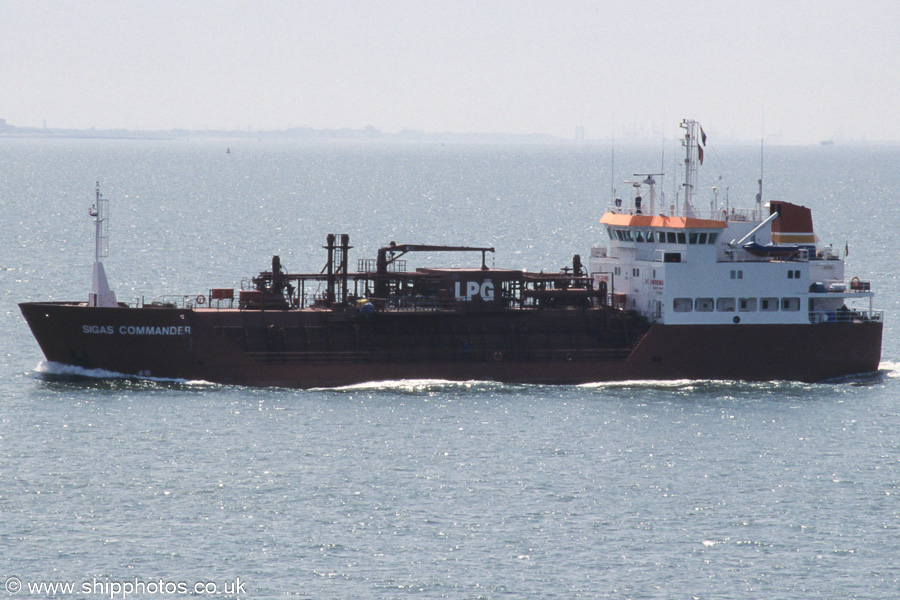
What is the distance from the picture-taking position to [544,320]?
52.8 meters

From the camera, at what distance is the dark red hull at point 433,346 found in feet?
162

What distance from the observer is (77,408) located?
1822 inches

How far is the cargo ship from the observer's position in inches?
1959

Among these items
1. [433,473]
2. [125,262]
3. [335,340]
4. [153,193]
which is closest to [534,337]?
[335,340]

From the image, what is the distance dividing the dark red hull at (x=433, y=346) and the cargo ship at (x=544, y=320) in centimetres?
6

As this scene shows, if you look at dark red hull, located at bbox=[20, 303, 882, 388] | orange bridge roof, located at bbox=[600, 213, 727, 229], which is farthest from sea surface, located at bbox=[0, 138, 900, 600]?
orange bridge roof, located at bbox=[600, 213, 727, 229]

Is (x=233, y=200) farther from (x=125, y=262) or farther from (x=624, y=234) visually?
(x=624, y=234)

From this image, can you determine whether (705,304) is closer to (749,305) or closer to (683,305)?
(683,305)

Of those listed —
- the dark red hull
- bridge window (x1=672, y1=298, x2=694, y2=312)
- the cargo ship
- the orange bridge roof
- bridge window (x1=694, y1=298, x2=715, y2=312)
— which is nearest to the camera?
the dark red hull

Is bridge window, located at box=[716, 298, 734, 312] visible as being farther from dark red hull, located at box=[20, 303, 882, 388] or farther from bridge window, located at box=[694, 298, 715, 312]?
dark red hull, located at box=[20, 303, 882, 388]

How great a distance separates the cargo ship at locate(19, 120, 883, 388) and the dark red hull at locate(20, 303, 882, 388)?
56 millimetres

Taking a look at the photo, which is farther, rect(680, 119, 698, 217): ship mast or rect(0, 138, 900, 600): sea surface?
rect(680, 119, 698, 217): ship mast

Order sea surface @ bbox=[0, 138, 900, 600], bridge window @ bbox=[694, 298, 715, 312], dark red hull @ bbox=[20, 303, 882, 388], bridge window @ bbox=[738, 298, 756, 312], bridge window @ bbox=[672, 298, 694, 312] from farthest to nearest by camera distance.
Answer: bridge window @ bbox=[738, 298, 756, 312], bridge window @ bbox=[694, 298, 715, 312], bridge window @ bbox=[672, 298, 694, 312], dark red hull @ bbox=[20, 303, 882, 388], sea surface @ bbox=[0, 138, 900, 600]

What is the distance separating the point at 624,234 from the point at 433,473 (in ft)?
64.1
